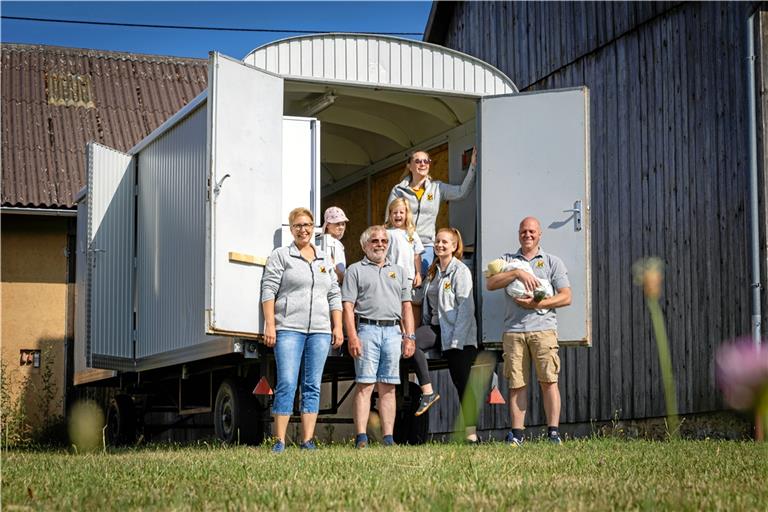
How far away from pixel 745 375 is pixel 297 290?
23.4 ft

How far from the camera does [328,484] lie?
15.7ft

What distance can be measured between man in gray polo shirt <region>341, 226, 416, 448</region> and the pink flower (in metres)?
7.01

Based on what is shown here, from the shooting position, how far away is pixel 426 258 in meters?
9.94

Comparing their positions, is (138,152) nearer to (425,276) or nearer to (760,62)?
(425,276)

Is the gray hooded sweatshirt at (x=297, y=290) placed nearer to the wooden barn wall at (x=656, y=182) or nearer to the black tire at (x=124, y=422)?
the wooden barn wall at (x=656, y=182)

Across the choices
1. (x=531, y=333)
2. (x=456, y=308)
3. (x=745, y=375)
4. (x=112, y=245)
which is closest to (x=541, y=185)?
(x=456, y=308)

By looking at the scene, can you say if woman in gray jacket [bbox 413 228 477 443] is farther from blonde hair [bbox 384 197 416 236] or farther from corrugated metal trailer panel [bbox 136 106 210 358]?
corrugated metal trailer panel [bbox 136 106 210 358]

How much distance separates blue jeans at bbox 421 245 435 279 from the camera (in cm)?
982

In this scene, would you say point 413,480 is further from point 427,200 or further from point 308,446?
point 427,200

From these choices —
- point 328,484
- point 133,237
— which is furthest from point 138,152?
point 328,484

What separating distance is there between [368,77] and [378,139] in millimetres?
3069

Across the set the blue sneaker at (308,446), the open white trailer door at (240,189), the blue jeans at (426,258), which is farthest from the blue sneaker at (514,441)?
the open white trailer door at (240,189)

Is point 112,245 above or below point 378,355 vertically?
above

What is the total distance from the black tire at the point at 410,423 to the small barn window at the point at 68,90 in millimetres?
9555
